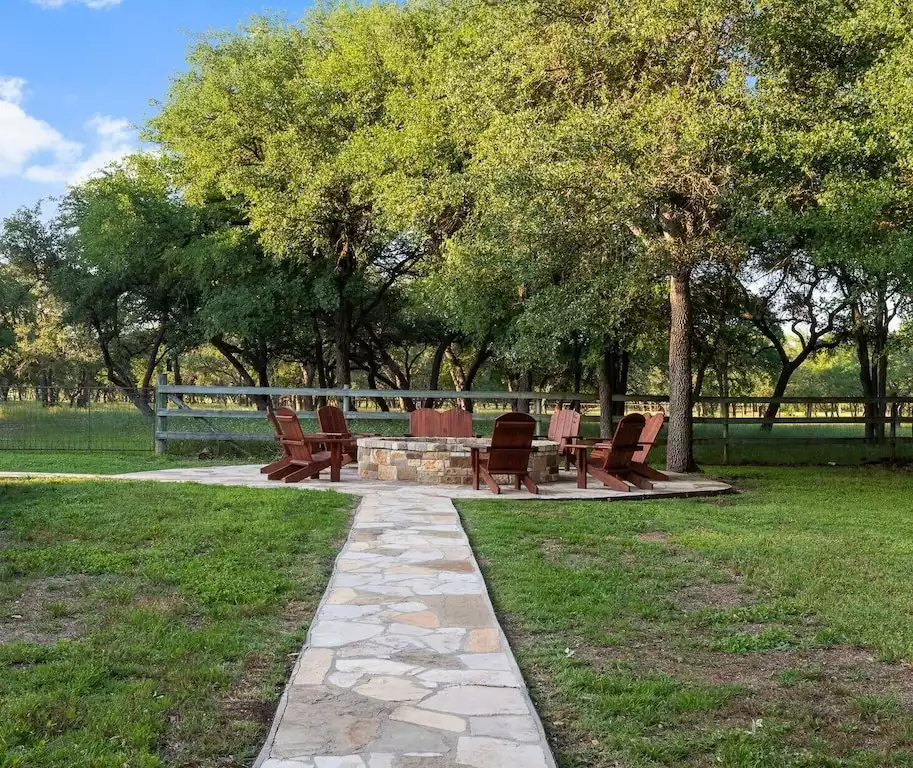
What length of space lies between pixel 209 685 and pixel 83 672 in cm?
61

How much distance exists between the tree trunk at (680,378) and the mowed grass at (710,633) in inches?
220

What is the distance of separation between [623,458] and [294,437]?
4.67 m

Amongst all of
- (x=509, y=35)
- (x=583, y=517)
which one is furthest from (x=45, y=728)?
(x=509, y=35)

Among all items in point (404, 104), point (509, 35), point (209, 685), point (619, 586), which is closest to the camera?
point (209, 685)

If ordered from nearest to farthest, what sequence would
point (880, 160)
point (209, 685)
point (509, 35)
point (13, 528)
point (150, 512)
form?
1. point (209, 685)
2. point (13, 528)
3. point (150, 512)
4. point (880, 160)
5. point (509, 35)


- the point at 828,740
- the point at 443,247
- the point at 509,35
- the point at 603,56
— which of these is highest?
the point at 509,35

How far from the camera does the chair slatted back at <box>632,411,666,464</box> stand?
11883 millimetres

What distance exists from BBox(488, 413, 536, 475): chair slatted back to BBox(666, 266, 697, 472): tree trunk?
4700 mm

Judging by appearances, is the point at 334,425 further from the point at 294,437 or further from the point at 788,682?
the point at 788,682

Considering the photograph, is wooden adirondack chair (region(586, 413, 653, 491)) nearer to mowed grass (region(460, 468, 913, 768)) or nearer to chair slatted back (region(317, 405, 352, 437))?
mowed grass (region(460, 468, 913, 768))

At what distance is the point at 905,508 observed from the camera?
10398 mm

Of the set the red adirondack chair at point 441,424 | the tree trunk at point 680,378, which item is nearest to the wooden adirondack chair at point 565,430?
the red adirondack chair at point 441,424

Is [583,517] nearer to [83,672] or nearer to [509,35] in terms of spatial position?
[83,672]

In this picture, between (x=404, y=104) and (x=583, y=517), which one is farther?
(x=404, y=104)
